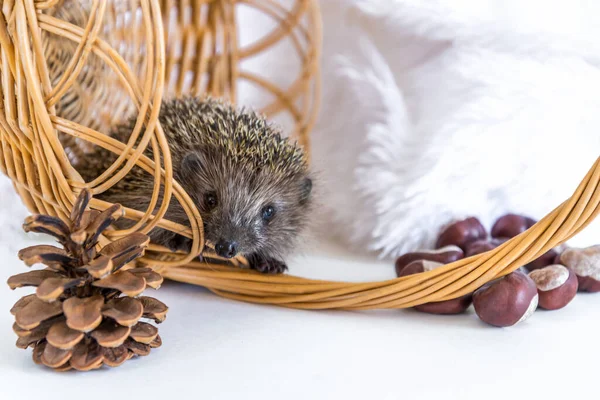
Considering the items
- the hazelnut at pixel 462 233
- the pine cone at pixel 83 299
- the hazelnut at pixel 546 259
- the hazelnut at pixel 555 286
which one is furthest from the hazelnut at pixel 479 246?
the pine cone at pixel 83 299

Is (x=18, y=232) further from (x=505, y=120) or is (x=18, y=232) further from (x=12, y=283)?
(x=505, y=120)

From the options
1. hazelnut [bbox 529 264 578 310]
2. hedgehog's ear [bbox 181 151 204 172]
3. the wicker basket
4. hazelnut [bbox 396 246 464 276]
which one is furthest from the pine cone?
hazelnut [bbox 529 264 578 310]

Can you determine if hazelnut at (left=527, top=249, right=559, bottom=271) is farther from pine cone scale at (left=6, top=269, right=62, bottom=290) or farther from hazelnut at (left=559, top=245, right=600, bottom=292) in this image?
pine cone scale at (left=6, top=269, right=62, bottom=290)

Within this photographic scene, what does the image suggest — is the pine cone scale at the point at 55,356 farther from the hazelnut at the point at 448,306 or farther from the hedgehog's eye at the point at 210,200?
the hazelnut at the point at 448,306

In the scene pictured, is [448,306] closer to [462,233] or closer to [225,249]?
[462,233]

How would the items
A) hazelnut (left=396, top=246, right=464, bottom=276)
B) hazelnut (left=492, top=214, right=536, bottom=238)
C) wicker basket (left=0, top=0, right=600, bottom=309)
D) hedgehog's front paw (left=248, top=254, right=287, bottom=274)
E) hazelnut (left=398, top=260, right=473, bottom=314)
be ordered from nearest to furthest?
wicker basket (left=0, top=0, right=600, bottom=309)
hazelnut (left=398, top=260, right=473, bottom=314)
hedgehog's front paw (left=248, top=254, right=287, bottom=274)
hazelnut (left=396, top=246, right=464, bottom=276)
hazelnut (left=492, top=214, right=536, bottom=238)

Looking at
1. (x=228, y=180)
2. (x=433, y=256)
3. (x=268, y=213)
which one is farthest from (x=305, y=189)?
(x=433, y=256)
